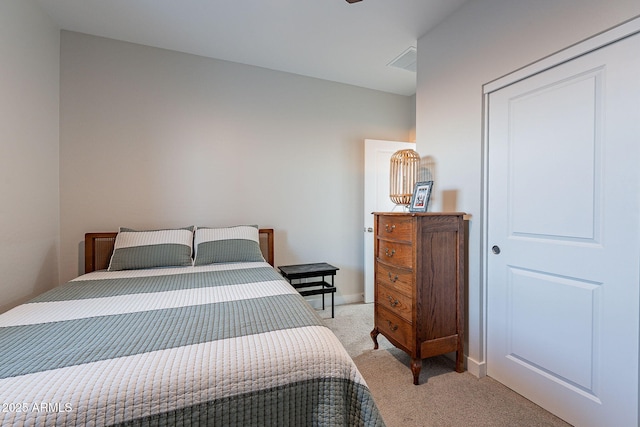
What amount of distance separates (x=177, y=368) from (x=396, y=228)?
1.57 meters

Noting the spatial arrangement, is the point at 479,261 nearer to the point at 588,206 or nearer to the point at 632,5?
the point at 588,206

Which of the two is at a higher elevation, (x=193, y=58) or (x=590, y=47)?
(x=193, y=58)

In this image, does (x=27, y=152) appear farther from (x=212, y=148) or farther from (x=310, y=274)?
(x=310, y=274)

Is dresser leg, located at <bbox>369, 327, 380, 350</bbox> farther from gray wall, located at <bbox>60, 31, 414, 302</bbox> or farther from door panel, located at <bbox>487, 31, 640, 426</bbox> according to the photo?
gray wall, located at <bbox>60, 31, 414, 302</bbox>

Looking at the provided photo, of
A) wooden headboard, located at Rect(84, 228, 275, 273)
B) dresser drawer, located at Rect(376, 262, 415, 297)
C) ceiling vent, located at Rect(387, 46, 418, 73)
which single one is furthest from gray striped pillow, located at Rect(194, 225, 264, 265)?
ceiling vent, located at Rect(387, 46, 418, 73)

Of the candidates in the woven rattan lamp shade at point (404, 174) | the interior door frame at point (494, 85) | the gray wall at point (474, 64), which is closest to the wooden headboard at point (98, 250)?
the woven rattan lamp shade at point (404, 174)

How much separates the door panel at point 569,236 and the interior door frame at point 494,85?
3 centimetres

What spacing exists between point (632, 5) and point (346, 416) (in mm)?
2119

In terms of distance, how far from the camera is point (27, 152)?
1.99 meters

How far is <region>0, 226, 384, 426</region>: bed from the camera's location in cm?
75

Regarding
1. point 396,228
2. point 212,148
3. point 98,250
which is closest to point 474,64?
point 396,228

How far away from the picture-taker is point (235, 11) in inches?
83.8

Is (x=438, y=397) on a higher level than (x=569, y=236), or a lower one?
lower

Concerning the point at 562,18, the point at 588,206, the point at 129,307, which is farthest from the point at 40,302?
the point at 562,18
